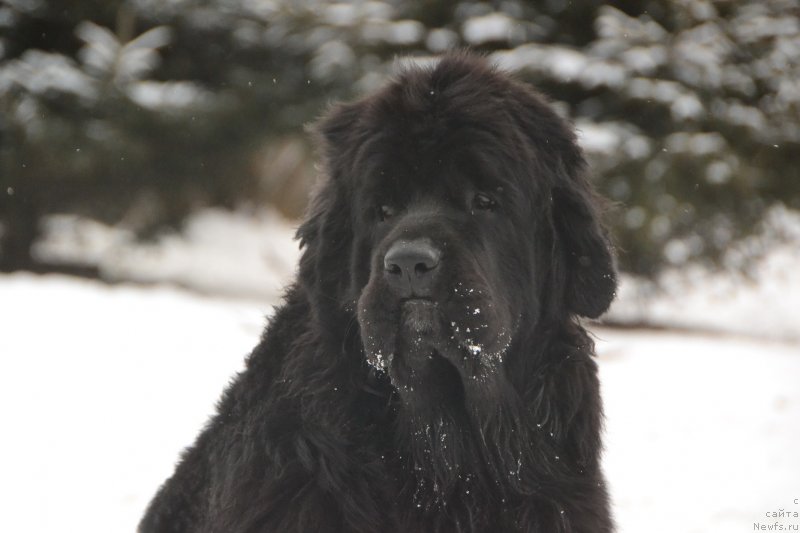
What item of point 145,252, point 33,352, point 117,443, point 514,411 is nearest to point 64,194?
point 145,252

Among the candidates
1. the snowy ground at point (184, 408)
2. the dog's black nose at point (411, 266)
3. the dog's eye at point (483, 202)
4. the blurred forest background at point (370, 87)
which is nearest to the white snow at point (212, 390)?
the snowy ground at point (184, 408)

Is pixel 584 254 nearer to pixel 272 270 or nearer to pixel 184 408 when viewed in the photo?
pixel 184 408

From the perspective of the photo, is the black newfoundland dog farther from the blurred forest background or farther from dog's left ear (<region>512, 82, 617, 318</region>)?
the blurred forest background

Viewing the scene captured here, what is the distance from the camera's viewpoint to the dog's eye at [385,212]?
9.68 feet

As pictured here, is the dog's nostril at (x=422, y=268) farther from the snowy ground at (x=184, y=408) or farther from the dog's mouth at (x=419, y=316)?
the snowy ground at (x=184, y=408)

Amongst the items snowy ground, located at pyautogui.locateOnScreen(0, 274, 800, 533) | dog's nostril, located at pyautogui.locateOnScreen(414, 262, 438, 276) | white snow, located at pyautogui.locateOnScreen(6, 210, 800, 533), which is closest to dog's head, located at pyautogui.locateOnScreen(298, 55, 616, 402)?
dog's nostril, located at pyautogui.locateOnScreen(414, 262, 438, 276)

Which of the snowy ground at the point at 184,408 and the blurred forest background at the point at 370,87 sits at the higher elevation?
the blurred forest background at the point at 370,87

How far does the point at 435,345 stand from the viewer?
9.02 ft

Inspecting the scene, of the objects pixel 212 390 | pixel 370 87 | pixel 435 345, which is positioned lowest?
pixel 435 345

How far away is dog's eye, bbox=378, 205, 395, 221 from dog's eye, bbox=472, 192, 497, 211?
273 millimetres

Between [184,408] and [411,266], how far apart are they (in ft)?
15.5

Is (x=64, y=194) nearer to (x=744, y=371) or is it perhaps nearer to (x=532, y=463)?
(x=744, y=371)

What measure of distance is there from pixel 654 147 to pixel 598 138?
0.78 m

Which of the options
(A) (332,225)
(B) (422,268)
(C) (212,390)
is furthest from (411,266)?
(C) (212,390)
